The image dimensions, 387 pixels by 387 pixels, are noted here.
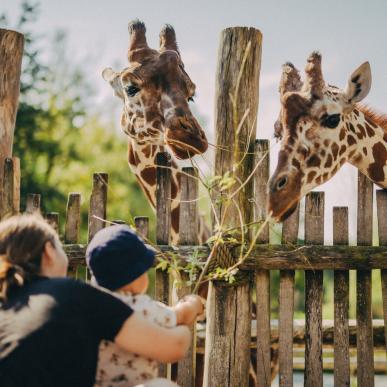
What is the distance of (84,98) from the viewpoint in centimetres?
2339

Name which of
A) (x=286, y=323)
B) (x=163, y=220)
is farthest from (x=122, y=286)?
(x=286, y=323)

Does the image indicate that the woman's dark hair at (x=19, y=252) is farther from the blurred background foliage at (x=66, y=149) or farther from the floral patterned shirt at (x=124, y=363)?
the blurred background foliage at (x=66, y=149)

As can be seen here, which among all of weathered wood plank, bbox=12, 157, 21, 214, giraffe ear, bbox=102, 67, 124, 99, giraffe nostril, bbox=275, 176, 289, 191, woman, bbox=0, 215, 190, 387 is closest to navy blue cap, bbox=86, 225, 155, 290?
woman, bbox=0, 215, 190, 387

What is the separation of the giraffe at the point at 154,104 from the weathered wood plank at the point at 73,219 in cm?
77

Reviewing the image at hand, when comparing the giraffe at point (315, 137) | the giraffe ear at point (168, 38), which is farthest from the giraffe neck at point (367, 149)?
the giraffe ear at point (168, 38)

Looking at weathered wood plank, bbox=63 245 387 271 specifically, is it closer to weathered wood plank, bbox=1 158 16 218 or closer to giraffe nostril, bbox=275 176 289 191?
giraffe nostril, bbox=275 176 289 191

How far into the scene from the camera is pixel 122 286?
9.59 ft

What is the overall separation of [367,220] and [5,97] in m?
3.14

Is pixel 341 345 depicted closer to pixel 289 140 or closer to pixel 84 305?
pixel 289 140

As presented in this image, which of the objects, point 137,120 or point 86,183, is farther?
point 86,183

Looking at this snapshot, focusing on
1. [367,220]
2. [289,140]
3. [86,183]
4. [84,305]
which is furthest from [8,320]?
[86,183]

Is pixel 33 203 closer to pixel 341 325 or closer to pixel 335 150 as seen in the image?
pixel 335 150

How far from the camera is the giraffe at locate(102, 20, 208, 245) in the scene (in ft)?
16.0

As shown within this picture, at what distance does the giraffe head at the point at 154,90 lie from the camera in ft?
16.5
